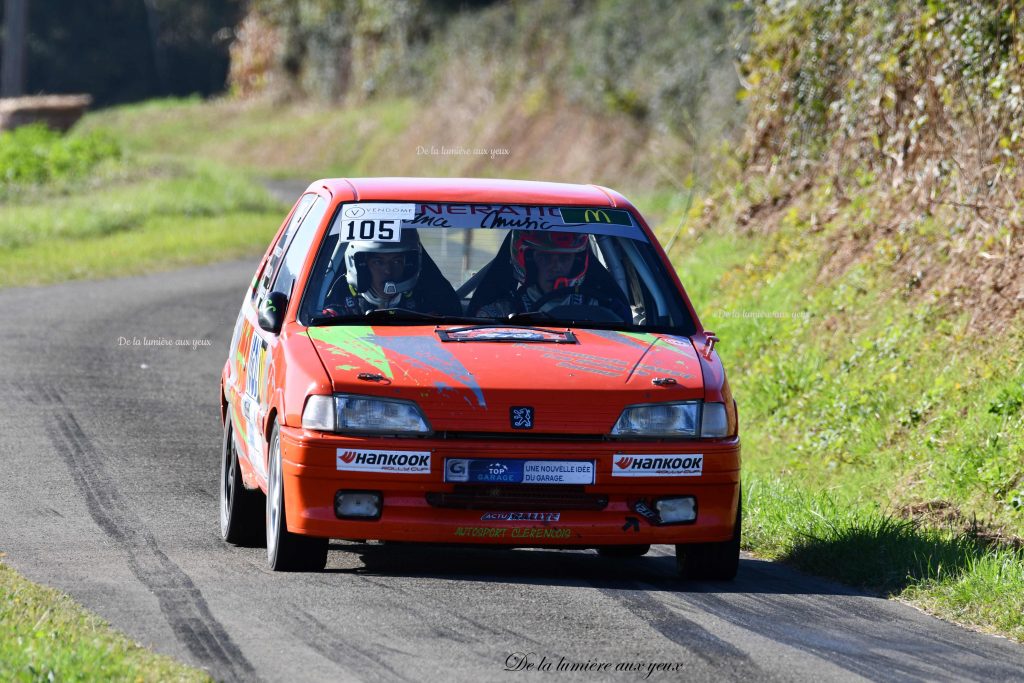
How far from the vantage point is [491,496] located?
6992 millimetres

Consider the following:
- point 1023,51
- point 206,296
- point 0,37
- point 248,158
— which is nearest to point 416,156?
point 248,158

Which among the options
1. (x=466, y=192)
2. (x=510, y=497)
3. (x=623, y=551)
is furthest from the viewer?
(x=623, y=551)

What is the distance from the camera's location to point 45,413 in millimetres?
11336

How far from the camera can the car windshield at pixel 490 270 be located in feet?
25.6

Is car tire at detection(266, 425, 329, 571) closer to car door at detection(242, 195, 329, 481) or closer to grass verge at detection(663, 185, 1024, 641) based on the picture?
car door at detection(242, 195, 329, 481)

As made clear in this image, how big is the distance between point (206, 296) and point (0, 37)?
64888mm

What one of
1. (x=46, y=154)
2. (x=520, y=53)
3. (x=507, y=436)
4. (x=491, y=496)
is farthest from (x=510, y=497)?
(x=520, y=53)

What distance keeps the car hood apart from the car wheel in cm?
124

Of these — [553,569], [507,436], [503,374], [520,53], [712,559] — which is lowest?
[553,569]

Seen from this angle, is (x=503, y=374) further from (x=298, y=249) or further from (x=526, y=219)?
(x=298, y=249)

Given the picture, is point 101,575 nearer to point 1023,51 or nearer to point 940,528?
point 940,528

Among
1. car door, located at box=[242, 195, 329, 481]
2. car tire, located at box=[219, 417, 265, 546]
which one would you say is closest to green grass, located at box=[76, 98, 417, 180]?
car door, located at box=[242, 195, 329, 481]

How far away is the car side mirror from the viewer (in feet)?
25.1

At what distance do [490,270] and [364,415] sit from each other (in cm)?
143
